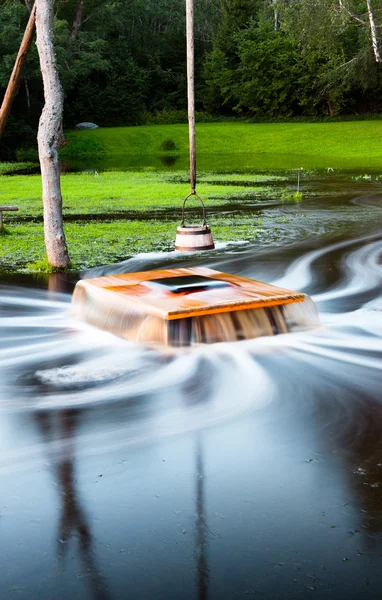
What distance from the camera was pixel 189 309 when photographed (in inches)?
342

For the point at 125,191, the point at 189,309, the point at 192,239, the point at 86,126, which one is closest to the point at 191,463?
the point at 189,309

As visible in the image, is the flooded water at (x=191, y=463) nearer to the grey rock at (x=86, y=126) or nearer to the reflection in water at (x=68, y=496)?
the reflection in water at (x=68, y=496)

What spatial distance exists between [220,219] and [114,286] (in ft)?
32.0

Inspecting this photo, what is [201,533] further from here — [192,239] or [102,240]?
[102,240]

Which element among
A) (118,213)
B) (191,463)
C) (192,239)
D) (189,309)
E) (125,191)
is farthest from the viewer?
(125,191)

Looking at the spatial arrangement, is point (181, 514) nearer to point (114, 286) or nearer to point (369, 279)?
point (114, 286)

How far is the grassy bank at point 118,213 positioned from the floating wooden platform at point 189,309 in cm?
380

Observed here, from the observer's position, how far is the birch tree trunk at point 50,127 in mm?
12016

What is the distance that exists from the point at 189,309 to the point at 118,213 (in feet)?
42.6

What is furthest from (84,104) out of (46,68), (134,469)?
(134,469)

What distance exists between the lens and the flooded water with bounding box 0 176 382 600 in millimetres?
4484

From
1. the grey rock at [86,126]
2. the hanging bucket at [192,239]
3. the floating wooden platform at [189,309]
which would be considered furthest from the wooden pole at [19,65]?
the grey rock at [86,126]

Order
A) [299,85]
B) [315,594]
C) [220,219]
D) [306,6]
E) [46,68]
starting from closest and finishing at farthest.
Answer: [315,594] → [46,68] → [220,219] → [306,6] → [299,85]

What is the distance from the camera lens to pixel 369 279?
12664 mm
